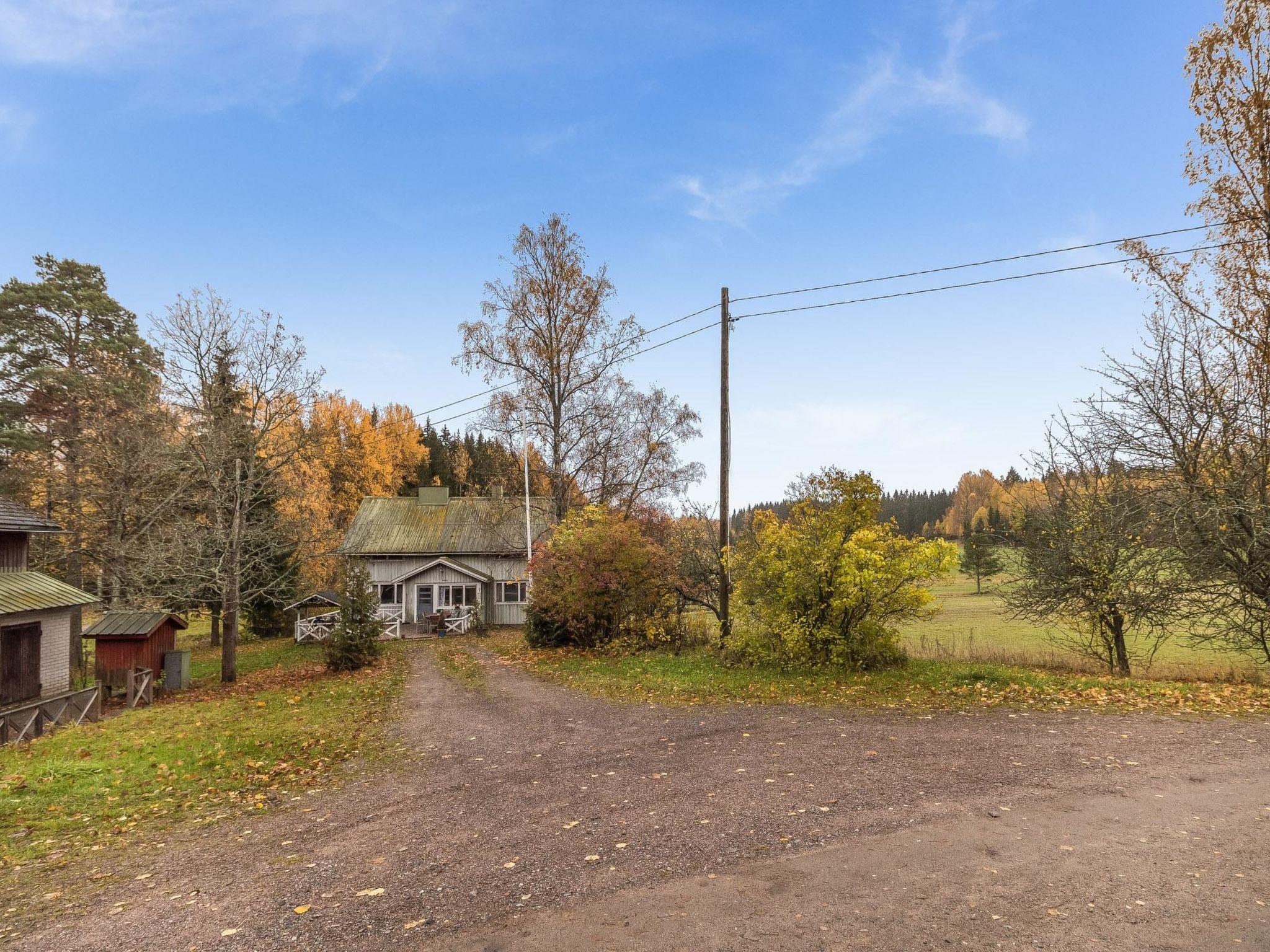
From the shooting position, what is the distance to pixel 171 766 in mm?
9414

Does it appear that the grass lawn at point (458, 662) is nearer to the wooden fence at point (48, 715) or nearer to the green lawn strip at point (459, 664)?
the green lawn strip at point (459, 664)

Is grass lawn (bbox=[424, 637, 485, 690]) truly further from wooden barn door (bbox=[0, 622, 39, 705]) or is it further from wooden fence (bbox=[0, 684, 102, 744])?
wooden barn door (bbox=[0, 622, 39, 705])

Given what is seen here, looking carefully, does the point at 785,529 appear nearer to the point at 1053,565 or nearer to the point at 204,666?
the point at 1053,565

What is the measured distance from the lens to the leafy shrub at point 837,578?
1336 cm

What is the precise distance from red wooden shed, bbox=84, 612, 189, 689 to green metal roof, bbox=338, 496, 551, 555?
11342 millimetres

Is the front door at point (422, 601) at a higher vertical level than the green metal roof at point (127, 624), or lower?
lower

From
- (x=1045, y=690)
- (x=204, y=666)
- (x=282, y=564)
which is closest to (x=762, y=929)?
(x=1045, y=690)

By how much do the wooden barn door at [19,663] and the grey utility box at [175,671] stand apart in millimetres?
3105

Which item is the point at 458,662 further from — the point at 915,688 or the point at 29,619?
the point at 915,688

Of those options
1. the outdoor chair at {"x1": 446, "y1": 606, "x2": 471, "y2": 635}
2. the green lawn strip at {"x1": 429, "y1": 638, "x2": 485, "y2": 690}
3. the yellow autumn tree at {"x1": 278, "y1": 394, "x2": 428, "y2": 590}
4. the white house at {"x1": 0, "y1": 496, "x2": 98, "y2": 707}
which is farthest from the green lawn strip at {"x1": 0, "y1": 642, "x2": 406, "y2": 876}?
the yellow autumn tree at {"x1": 278, "y1": 394, "x2": 428, "y2": 590}

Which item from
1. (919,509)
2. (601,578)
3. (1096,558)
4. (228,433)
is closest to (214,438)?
(228,433)

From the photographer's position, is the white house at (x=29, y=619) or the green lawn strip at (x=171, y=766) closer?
the green lawn strip at (x=171, y=766)

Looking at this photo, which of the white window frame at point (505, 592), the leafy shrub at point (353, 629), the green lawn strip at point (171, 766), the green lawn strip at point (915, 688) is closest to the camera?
the green lawn strip at point (171, 766)

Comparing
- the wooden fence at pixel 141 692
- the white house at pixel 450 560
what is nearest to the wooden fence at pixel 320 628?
the white house at pixel 450 560
